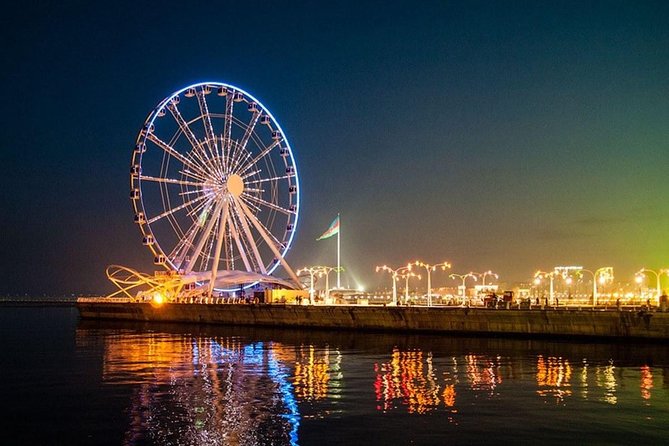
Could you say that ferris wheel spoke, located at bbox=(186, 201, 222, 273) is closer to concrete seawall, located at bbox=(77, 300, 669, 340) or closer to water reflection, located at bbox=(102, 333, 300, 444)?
concrete seawall, located at bbox=(77, 300, 669, 340)

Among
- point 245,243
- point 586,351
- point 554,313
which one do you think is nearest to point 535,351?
point 586,351

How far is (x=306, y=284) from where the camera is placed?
96.9 metres

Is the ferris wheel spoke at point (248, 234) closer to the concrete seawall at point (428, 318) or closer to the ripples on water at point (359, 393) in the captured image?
the concrete seawall at point (428, 318)

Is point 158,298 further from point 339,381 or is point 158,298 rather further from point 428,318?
point 339,381

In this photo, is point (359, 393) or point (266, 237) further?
point (266, 237)

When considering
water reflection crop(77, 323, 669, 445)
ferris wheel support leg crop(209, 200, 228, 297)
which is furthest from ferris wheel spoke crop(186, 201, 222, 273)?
water reflection crop(77, 323, 669, 445)

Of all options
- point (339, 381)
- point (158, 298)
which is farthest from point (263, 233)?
point (339, 381)

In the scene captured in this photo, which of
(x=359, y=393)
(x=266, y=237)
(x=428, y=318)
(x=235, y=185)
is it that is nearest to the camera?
(x=359, y=393)

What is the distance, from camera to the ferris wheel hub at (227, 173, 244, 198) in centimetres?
7694

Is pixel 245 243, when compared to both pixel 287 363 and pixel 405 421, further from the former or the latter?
pixel 405 421

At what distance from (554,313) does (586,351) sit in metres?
9.70

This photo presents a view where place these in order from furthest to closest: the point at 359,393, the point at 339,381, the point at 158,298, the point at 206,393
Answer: the point at 158,298, the point at 339,381, the point at 206,393, the point at 359,393

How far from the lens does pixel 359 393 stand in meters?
29.5

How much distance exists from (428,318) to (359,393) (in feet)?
112
